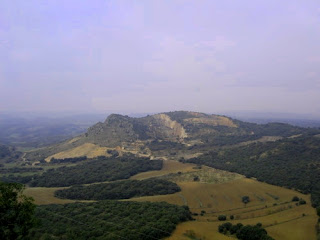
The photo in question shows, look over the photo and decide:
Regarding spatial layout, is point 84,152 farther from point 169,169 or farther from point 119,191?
point 119,191

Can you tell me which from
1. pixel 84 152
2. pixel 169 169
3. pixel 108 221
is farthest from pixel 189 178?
pixel 84 152

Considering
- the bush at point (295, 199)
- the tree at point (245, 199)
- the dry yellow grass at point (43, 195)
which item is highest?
the bush at point (295, 199)

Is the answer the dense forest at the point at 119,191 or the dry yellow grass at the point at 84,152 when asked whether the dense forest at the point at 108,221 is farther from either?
the dry yellow grass at the point at 84,152

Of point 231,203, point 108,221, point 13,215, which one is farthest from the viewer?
point 231,203

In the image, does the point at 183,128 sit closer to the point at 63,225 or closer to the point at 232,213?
the point at 232,213

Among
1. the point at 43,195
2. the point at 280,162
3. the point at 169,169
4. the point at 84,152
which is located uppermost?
the point at 280,162

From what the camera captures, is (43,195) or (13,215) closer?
(13,215)

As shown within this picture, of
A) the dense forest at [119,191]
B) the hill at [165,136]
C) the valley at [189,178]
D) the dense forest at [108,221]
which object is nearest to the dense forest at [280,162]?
the valley at [189,178]
